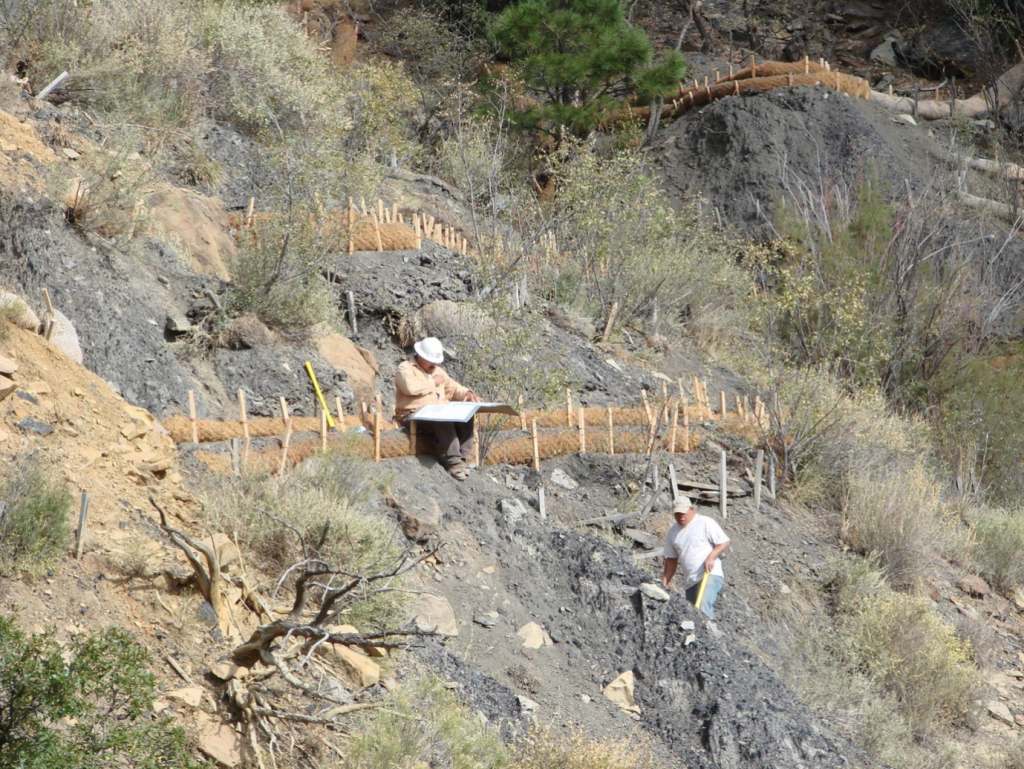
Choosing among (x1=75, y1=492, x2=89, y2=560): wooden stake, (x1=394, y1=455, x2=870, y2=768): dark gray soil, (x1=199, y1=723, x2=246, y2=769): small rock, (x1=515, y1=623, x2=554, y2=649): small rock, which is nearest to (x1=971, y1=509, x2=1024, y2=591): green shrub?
(x1=394, y1=455, x2=870, y2=768): dark gray soil

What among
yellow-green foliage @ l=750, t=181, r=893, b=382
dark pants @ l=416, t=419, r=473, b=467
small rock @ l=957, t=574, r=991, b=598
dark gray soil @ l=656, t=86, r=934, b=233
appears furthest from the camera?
dark gray soil @ l=656, t=86, r=934, b=233

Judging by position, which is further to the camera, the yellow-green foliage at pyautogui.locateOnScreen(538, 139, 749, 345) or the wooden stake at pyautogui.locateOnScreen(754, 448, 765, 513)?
the yellow-green foliage at pyautogui.locateOnScreen(538, 139, 749, 345)

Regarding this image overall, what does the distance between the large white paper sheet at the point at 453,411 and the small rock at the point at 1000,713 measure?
5.05m

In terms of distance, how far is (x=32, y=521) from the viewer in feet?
19.7

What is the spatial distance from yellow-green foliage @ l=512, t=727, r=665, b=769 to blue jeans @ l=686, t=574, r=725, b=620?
1.99m

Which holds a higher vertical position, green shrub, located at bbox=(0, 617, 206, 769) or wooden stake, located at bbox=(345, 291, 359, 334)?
green shrub, located at bbox=(0, 617, 206, 769)

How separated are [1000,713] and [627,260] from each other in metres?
7.50

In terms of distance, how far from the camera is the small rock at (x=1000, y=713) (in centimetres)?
1022

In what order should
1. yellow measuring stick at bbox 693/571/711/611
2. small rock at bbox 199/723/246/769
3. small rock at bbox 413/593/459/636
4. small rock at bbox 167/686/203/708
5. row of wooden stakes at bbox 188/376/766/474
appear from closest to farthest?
small rock at bbox 199/723/246/769, small rock at bbox 167/686/203/708, small rock at bbox 413/593/459/636, yellow measuring stick at bbox 693/571/711/611, row of wooden stakes at bbox 188/376/766/474

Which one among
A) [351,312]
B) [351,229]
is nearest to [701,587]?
[351,312]

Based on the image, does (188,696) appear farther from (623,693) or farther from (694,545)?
(694,545)

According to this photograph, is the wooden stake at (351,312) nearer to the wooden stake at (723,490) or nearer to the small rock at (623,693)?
the wooden stake at (723,490)

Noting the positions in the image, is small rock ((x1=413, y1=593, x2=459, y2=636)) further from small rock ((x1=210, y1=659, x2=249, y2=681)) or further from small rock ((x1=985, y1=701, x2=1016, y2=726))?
small rock ((x1=985, y1=701, x2=1016, y2=726))

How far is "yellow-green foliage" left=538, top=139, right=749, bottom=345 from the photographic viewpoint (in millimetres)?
15625
